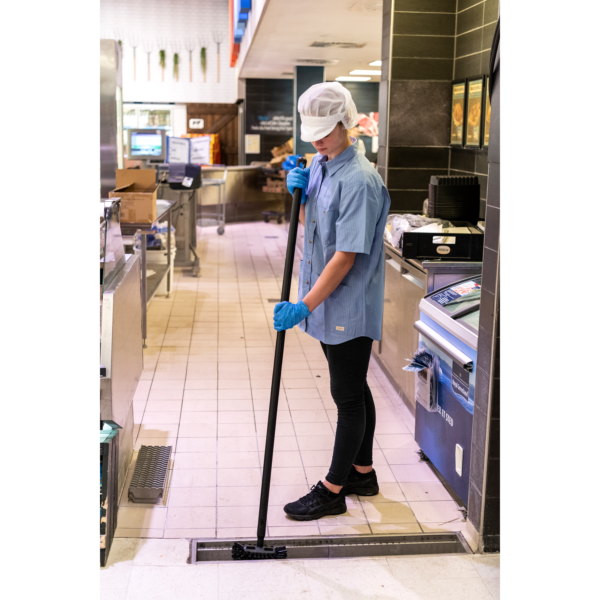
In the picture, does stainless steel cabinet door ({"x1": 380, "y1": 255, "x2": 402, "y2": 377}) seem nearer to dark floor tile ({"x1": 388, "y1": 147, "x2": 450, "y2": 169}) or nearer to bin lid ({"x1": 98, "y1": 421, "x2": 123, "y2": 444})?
dark floor tile ({"x1": 388, "y1": 147, "x2": 450, "y2": 169})

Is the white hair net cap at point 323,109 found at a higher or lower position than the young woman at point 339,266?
higher

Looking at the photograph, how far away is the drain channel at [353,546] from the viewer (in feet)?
8.09

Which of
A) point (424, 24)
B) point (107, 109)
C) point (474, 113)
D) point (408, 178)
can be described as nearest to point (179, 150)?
point (107, 109)

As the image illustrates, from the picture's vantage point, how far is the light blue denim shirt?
2.41 meters

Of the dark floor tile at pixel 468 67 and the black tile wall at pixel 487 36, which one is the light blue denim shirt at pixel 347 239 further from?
→ the dark floor tile at pixel 468 67

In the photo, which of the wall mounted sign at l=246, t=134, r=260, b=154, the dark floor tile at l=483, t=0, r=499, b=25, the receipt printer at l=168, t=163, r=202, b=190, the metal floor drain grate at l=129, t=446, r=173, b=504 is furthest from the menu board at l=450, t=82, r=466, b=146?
the wall mounted sign at l=246, t=134, r=260, b=154

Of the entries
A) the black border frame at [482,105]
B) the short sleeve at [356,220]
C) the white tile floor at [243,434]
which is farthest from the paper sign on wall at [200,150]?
the short sleeve at [356,220]

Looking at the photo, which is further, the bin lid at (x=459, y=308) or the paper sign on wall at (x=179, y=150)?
the paper sign on wall at (x=179, y=150)

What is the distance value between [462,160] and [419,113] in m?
0.44

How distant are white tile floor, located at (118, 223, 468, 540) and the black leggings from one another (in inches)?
9.6

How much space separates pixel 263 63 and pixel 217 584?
1047 cm

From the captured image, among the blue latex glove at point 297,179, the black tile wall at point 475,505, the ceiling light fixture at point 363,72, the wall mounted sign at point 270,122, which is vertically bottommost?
the black tile wall at point 475,505

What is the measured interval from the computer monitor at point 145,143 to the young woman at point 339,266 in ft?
37.5

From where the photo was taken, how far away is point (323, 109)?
2.42m
